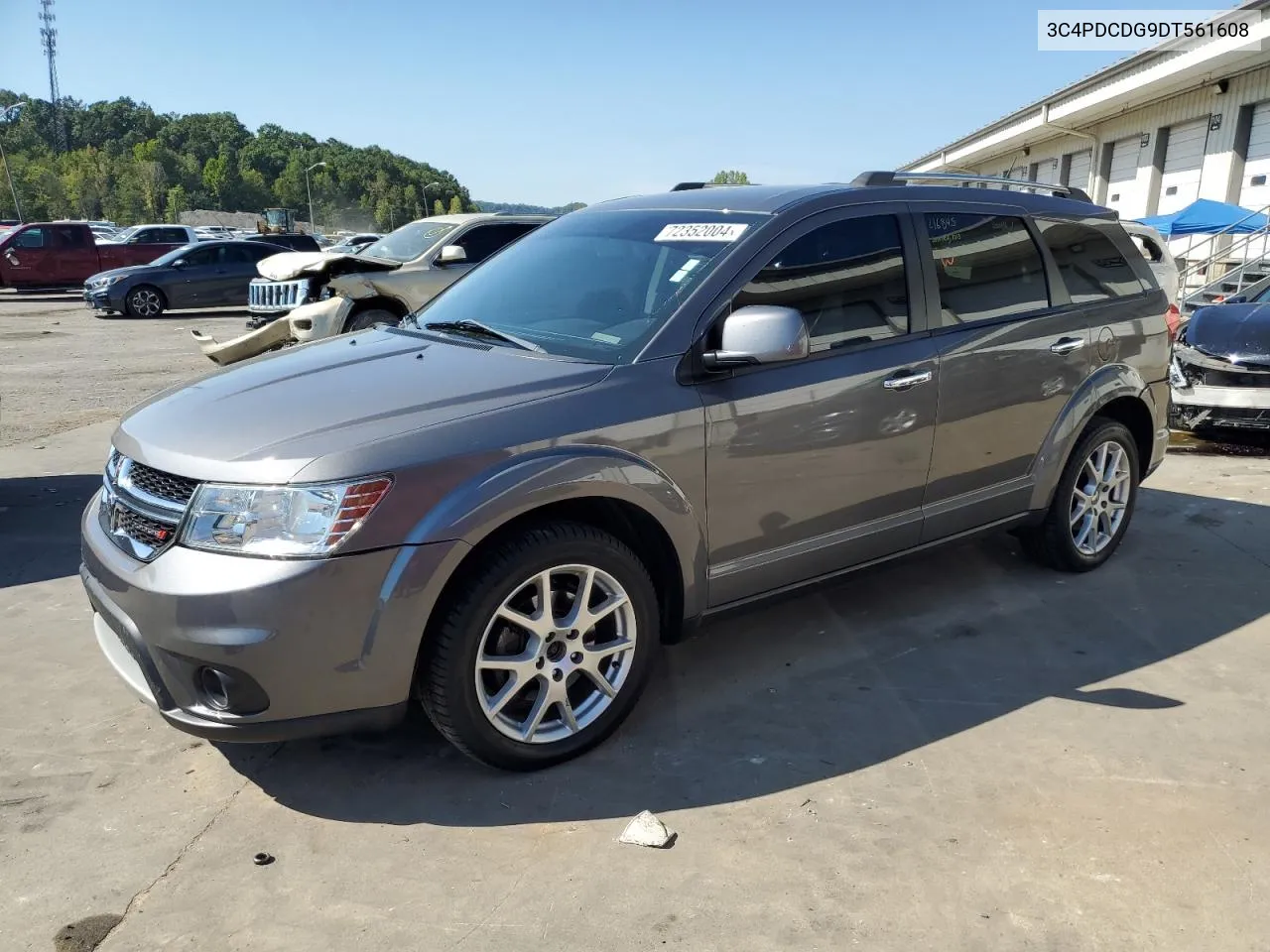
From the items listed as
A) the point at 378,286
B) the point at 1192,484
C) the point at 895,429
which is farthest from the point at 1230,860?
the point at 378,286

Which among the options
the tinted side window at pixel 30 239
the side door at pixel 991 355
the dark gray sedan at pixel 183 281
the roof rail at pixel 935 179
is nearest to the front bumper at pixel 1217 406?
the roof rail at pixel 935 179

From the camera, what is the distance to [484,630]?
286 centimetres

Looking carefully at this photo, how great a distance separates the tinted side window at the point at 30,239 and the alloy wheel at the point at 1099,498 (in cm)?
2573

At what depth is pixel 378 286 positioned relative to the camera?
10.1 m

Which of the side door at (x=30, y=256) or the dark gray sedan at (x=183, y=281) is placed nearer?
the dark gray sedan at (x=183, y=281)

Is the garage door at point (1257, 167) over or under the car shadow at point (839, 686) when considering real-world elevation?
over

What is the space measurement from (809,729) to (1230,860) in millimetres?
1245

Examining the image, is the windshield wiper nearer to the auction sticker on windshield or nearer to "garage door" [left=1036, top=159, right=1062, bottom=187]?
the auction sticker on windshield

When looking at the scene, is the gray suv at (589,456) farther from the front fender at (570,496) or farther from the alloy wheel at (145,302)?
the alloy wheel at (145,302)

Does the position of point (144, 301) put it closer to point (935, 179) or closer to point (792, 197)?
point (935, 179)

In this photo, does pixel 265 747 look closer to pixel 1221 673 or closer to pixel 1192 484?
pixel 1221 673

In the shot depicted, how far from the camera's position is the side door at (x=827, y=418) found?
3355 millimetres

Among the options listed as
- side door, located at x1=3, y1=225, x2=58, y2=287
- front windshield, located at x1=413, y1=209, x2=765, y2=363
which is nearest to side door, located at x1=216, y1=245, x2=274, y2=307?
side door, located at x1=3, y1=225, x2=58, y2=287

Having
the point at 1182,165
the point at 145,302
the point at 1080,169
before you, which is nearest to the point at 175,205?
the point at 145,302
